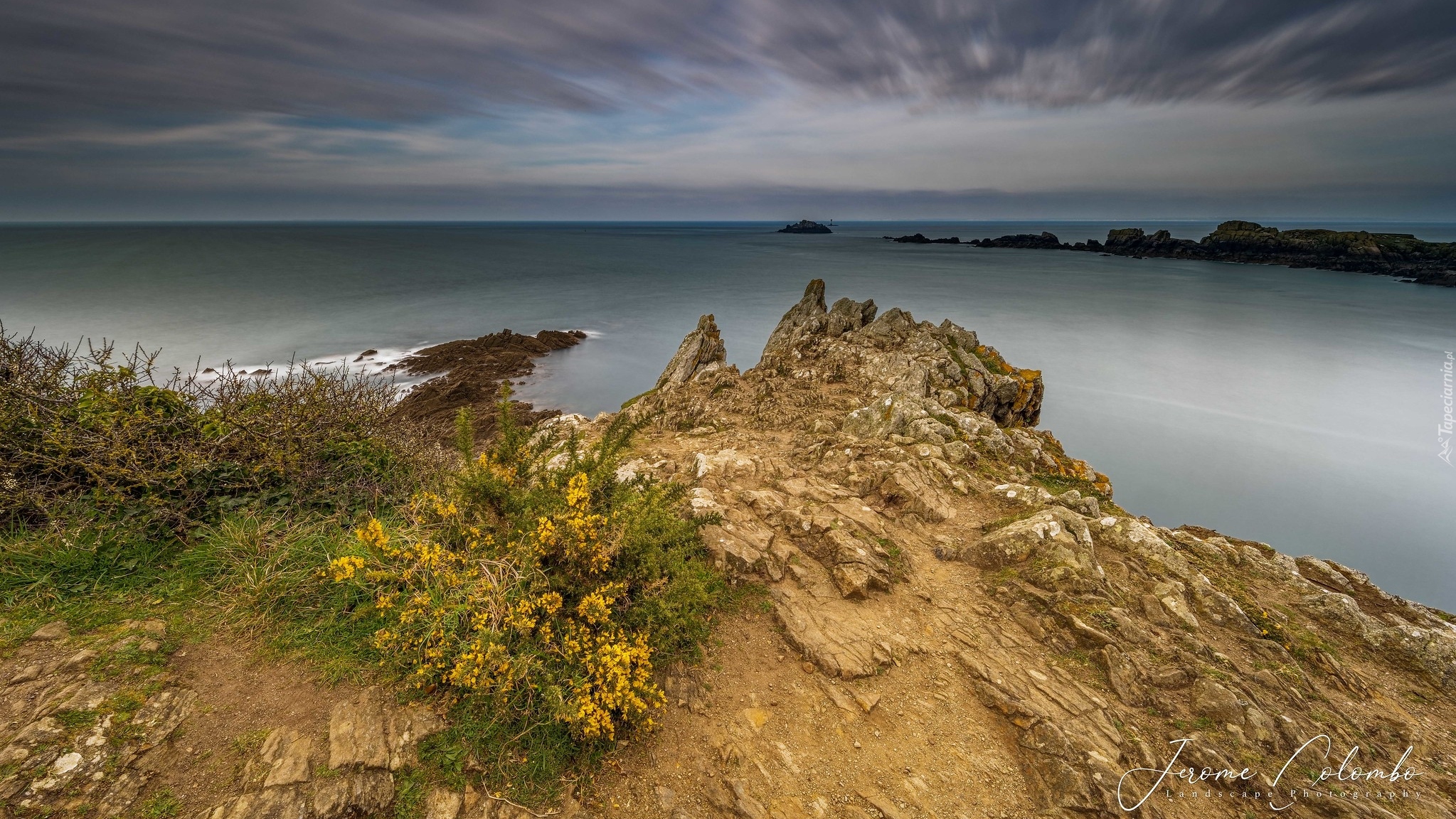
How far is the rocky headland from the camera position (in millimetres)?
3674

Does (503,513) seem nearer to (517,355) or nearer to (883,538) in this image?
(883,538)

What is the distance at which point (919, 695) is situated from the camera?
5.29 meters

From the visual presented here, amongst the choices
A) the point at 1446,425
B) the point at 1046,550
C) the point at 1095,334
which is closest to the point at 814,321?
the point at 1046,550

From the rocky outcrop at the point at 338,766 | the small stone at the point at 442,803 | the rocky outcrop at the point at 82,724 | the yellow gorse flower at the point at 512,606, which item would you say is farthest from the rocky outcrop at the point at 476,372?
the small stone at the point at 442,803

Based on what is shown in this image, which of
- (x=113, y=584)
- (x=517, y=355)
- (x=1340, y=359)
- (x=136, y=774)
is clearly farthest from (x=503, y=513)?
(x=1340, y=359)

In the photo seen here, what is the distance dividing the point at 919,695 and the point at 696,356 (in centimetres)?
1151

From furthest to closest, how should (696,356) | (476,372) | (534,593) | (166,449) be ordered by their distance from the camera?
(476,372) → (696,356) → (166,449) → (534,593)

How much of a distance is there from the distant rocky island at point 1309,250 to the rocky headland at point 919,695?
7398 cm

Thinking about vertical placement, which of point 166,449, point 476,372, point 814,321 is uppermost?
point 814,321

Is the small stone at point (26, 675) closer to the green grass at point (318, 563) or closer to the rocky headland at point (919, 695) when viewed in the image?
the rocky headland at point (919, 695)

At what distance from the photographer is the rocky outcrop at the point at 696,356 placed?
15.3 meters

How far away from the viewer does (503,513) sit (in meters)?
5.45

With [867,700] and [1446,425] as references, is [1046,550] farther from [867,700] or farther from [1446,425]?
[1446,425]
